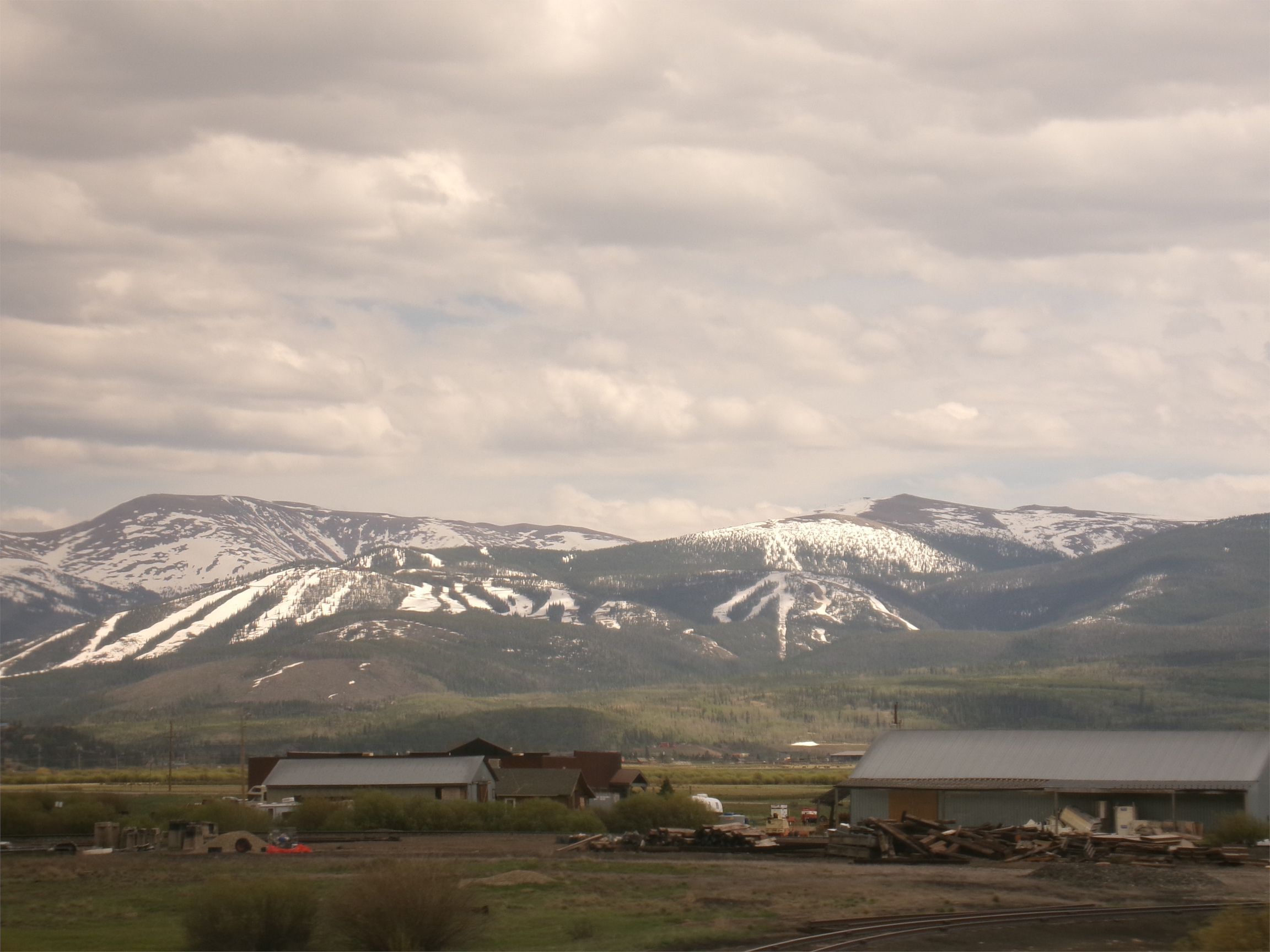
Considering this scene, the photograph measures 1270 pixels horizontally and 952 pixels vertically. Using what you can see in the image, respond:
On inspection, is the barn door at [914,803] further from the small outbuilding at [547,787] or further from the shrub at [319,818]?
the shrub at [319,818]

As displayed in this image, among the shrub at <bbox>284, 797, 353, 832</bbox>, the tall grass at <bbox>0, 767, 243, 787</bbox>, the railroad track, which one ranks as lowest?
the tall grass at <bbox>0, 767, 243, 787</bbox>

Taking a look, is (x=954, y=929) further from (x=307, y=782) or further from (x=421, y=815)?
(x=307, y=782)

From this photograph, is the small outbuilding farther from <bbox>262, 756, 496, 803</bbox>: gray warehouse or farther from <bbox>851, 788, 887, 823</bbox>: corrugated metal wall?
<bbox>851, 788, 887, 823</bbox>: corrugated metal wall

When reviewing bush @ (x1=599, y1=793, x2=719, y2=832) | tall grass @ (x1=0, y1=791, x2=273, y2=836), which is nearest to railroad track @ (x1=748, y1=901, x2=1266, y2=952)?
bush @ (x1=599, y1=793, x2=719, y2=832)

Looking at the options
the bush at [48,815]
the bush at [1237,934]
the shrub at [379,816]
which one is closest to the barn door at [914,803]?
the shrub at [379,816]

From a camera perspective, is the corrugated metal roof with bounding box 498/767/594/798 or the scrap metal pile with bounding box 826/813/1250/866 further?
the corrugated metal roof with bounding box 498/767/594/798

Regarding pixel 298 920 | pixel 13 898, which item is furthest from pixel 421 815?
pixel 298 920

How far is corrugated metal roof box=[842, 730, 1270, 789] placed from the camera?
6091 centimetres

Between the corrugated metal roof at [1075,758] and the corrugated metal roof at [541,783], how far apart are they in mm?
22281

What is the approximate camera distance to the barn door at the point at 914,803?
209ft

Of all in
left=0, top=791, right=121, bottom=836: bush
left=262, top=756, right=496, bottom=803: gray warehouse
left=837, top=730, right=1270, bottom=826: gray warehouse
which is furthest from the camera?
left=262, top=756, right=496, bottom=803: gray warehouse

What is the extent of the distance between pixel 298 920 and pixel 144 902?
38.4 ft

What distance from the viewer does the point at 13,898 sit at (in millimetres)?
40688

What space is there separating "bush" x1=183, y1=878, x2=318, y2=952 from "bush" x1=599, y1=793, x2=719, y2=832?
40624mm
